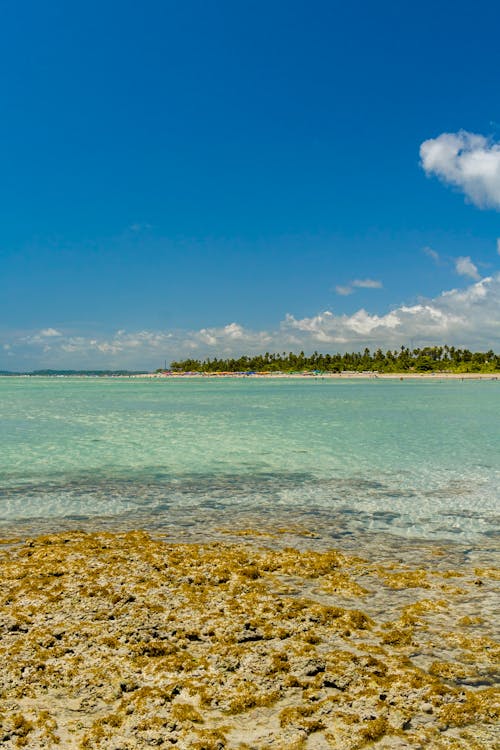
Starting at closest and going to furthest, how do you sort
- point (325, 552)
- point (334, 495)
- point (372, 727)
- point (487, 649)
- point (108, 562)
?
1. point (372, 727)
2. point (487, 649)
3. point (108, 562)
4. point (325, 552)
5. point (334, 495)

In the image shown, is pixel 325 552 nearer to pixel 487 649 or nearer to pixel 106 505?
pixel 487 649

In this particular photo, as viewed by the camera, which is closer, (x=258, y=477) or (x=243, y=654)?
(x=243, y=654)

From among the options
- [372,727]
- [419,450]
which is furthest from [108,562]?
[419,450]

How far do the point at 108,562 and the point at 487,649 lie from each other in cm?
685

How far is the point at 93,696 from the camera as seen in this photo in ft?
19.8

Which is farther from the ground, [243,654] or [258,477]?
[243,654]

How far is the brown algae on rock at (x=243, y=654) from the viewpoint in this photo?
5.45 meters

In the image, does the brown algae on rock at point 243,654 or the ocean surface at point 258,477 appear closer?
the brown algae on rock at point 243,654

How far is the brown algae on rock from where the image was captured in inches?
214

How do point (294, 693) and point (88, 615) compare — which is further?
point (88, 615)

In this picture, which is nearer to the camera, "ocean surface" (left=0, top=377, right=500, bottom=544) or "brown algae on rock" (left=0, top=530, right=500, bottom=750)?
"brown algae on rock" (left=0, top=530, right=500, bottom=750)

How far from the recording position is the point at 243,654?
688cm

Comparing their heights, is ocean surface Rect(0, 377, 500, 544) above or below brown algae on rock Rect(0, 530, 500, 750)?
below

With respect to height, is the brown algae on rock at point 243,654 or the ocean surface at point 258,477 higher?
the brown algae on rock at point 243,654
